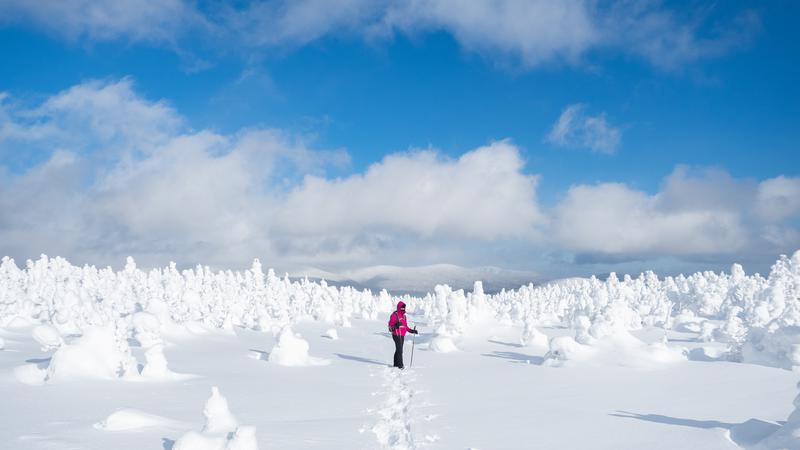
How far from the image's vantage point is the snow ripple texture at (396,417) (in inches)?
292

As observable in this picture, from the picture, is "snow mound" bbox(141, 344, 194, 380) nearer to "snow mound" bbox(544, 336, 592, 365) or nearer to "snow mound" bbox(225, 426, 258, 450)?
"snow mound" bbox(225, 426, 258, 450)

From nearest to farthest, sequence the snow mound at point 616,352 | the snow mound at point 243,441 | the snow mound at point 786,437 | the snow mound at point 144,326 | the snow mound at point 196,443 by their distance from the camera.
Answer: the snow mound at point 243,441 → the snow mound at point 196,443 → the snow mound at point 786,437 → the snow mound at point 616,352 → the snow mound at point 144,326

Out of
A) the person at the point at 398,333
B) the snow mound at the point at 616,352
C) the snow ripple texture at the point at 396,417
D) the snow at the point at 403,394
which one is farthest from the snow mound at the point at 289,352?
the snow mound at the point at 616,352

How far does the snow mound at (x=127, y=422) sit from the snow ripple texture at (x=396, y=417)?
344cm

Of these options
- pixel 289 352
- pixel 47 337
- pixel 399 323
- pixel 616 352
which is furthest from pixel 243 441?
pixel 47 337

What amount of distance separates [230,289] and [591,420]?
81970mm

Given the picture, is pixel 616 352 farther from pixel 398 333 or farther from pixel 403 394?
pixel 403 394

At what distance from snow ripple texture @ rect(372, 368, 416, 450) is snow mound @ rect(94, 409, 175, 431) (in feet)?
11.3

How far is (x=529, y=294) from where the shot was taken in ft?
397

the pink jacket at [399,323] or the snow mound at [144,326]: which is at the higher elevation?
the pink jacket at [399,323]

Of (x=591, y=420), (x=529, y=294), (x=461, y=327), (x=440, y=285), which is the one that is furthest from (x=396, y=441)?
Answer: (x=529, y=294)

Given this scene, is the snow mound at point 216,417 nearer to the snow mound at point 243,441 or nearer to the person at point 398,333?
the snow mound at point 243,441

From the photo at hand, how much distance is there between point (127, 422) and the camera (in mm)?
7371

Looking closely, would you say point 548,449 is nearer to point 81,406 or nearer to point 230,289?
point 81,406
